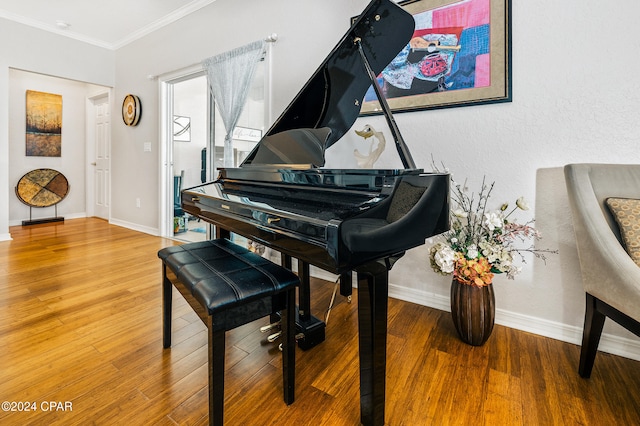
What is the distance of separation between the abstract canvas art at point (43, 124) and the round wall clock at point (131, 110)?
60.4 inches

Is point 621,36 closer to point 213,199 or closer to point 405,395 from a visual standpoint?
point 405,395

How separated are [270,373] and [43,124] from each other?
234 inches

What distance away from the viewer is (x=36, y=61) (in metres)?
4.04

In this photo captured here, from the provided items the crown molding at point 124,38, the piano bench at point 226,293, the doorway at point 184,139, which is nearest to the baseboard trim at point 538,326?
the piano bench at point 226,293

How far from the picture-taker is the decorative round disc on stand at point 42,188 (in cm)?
472

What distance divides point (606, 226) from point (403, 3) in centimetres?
185

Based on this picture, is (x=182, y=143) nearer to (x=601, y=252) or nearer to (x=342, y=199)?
(x=342, y=199)

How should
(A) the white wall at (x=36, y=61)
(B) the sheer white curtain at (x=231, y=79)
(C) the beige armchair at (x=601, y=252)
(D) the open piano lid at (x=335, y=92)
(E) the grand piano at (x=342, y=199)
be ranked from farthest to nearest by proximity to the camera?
(A) the white wall at (x=36, y=61) < (B) the sheer white curtain at (x=231, y=79) < (D) the open piano lid at (x=335, y=92) < (C) the beige armchair at (x=601, y=252) < (E) the grand piano at (x=342, y=199)

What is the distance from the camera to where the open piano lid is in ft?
4.86

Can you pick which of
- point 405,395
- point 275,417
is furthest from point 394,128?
point 275,417

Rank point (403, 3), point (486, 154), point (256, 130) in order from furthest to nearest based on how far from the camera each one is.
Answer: point (256, 130)
point (403, 3)
point (486, 154)

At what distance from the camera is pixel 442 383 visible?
4.52 ft

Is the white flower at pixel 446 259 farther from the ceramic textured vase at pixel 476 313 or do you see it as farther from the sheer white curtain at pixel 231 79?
the sheer white curtain at pixel 231 79

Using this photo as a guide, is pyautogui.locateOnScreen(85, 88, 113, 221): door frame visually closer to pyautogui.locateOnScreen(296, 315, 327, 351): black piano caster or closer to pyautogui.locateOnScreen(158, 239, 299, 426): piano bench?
pyautogui.locateOnScreen(158, 239, 299, 426): piano bench
